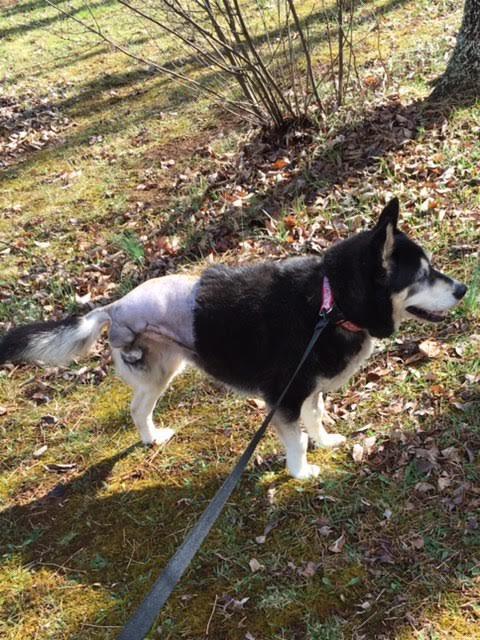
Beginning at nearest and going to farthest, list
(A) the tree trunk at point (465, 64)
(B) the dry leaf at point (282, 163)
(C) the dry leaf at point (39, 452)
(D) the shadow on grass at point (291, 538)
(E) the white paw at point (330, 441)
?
(D) the shadow on grass at point (291, 538)
(E) the white paw at point (330, 441)
(C) the dry leaf at point (39, 452)
(A) the tree trunk at point (465, 64)
(B) the dry leaf at point (282, 163)

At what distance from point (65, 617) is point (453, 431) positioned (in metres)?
2.64

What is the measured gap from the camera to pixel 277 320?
331 cm

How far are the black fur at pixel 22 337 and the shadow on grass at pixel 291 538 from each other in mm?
1188

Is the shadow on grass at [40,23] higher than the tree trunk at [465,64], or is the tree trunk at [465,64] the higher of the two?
the shadow on grass at [40,23]

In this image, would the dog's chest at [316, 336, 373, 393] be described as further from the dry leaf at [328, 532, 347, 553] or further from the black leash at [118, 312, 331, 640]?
the black leash at [118, 312, 331, 640]

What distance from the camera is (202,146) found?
7898 millimetres

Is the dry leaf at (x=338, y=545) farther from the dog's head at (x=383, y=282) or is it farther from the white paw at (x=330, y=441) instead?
the dog's head at (x=383, y=282)

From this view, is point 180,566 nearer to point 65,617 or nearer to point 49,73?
point 65,617

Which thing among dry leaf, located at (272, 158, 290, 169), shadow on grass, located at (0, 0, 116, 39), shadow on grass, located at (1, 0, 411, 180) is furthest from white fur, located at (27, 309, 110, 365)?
shadow on grass, located at (0, 0, 116, 39)

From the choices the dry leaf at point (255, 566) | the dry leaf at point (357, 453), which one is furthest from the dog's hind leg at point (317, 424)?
the dry leaf at point (255, 566)

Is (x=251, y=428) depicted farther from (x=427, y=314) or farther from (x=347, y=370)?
(x=427, y=314)

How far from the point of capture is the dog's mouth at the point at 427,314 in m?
3.44

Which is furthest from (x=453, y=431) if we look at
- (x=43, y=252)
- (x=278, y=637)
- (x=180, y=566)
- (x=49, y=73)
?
(x=49, y=73)

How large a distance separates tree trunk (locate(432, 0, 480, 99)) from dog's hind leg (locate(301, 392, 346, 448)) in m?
4.73
